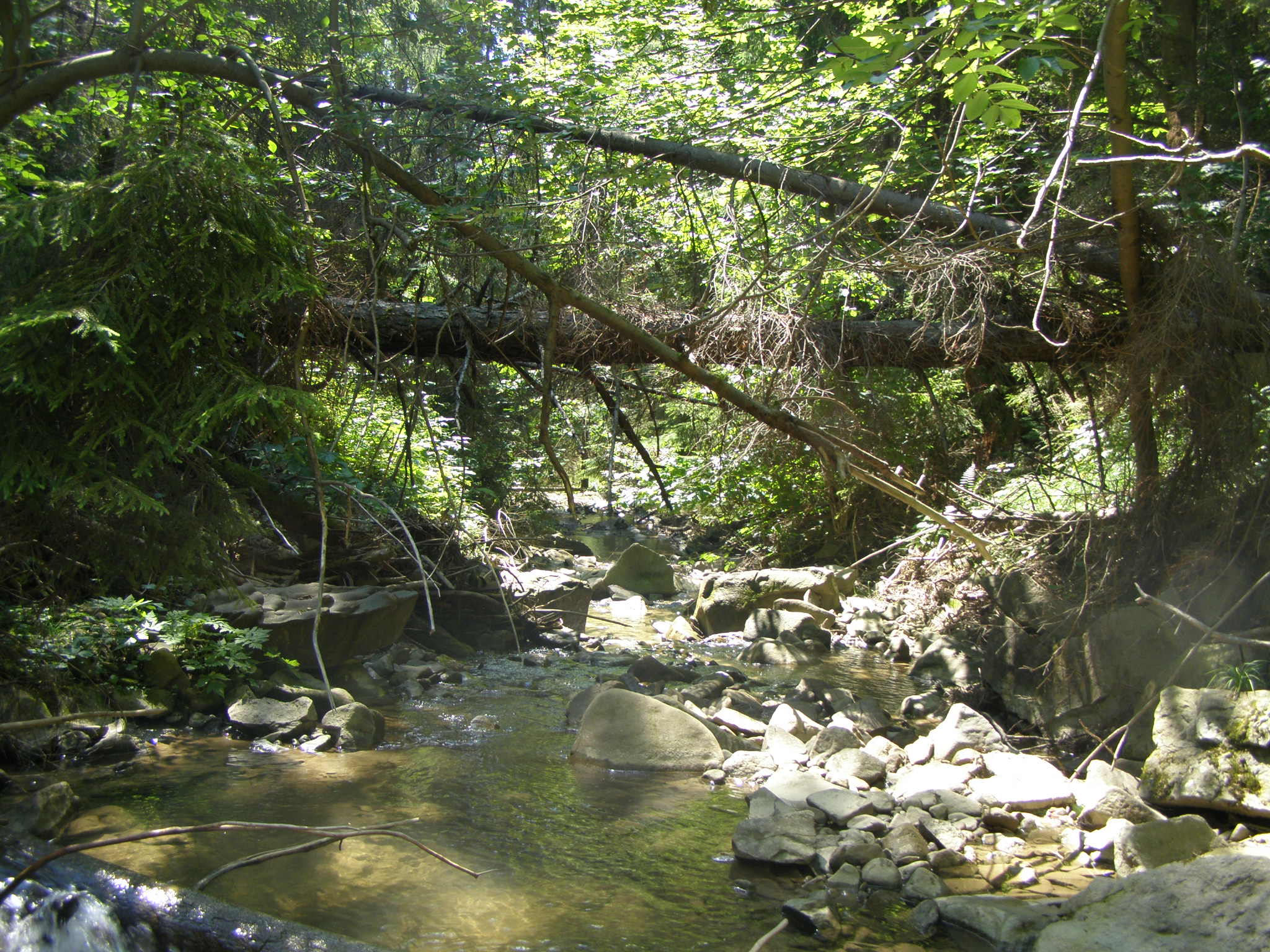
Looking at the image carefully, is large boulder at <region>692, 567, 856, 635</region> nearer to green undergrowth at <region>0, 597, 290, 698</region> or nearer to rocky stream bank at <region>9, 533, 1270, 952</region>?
rocky stream bank at <region>9, 533, 1270, 952</region>

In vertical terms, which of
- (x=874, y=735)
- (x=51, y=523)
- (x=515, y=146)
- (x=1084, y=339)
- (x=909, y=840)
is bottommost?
(x=874, y=735)

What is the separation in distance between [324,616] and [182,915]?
473cm

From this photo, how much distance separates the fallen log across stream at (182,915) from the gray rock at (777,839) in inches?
98.6

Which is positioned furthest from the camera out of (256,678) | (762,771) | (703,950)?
(256,678)

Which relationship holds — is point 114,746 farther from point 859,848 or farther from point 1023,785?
point 1023,785

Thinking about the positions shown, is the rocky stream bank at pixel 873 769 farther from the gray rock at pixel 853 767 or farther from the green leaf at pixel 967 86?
the green leaf at pixel 967 86

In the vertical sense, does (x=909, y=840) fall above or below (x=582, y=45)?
below

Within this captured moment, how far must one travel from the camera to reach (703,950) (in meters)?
4.11

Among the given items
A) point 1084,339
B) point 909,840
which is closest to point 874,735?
point 909,840

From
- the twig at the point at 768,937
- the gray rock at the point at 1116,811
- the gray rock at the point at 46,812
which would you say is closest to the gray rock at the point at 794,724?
the gray rock at the point at 1116,811

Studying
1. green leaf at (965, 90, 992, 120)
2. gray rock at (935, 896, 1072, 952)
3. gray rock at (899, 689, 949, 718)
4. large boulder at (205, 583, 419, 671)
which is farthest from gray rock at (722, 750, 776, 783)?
green leaf at (965, 90, 992, 120)

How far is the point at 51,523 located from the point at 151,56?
189 cm

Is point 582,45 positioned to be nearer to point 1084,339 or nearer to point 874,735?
point 1084,339

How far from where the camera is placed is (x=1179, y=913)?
3801 mm
